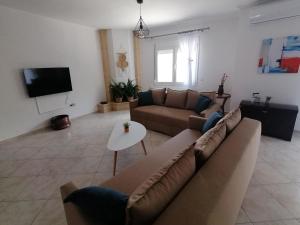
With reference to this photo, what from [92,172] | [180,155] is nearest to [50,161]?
[92,172]

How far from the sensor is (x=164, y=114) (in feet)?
10.8

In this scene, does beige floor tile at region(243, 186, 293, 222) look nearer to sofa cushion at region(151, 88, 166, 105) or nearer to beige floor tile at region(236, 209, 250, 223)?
beige floor tile at region(236, 209, 250, 223)

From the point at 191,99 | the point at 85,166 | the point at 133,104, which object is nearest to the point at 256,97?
the point at 191,99

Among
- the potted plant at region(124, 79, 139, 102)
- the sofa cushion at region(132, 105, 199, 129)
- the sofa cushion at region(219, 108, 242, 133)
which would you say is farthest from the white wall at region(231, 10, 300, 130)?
the potted plant at region(124, 79, 139, 102)

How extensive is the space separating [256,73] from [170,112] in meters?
2.02

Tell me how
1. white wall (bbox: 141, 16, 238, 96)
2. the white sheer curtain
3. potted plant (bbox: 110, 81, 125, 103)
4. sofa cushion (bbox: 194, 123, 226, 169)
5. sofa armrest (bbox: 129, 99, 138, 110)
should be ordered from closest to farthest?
sofa cushion (bbox: 194, 123, 226, 169) → sofa armrest (bbox: 129, 99, 138, 110) → white wall (bbox: 141, 16, 238, 96) → the white sheer curtain → potted plant (bbox: 110, 81, 125, 103)

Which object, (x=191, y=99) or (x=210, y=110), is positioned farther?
(x=191, y=99)

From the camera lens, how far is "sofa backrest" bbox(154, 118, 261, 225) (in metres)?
0.78

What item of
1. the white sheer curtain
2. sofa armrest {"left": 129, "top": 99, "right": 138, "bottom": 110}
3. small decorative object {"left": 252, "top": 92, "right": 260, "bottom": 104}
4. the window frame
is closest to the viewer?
small decorative object {"left": 252, "top": 92, "right": 260, "bottom": 104}

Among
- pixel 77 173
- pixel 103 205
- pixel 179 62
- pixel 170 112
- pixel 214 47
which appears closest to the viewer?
pixel 103 205

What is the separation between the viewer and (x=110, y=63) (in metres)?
5.23

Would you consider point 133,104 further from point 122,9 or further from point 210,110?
point 122,9

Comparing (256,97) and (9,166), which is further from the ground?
(256,97)

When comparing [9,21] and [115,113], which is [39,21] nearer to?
[9,21]
